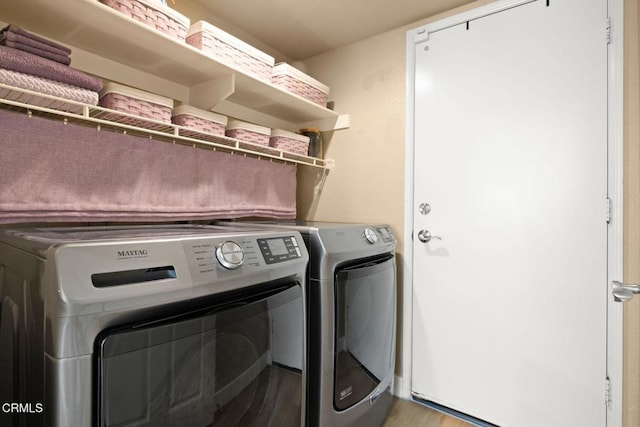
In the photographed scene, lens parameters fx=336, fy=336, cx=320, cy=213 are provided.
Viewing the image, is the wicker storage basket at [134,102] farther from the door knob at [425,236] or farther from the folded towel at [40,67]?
the door knob at [425,236]

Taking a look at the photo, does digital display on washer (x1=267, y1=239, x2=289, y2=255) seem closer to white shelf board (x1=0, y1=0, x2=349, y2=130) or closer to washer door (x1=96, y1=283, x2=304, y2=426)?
washer door (x1=96, y1=283, x2=304, y2=426)

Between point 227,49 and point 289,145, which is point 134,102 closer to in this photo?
point 227,49

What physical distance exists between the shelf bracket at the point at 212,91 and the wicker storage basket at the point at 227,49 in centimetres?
9

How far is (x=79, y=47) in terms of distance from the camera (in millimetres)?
1412

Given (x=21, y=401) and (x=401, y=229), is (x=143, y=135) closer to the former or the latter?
(x=21, y=401)

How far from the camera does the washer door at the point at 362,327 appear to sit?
142cm

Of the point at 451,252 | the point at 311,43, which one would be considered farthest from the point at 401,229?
the point at 311,43

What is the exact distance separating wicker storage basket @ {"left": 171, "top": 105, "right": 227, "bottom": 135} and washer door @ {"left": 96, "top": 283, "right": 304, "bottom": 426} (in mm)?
903

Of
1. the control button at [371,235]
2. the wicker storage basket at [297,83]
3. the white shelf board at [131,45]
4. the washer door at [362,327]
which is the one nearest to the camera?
the white shelf board at [131,45]

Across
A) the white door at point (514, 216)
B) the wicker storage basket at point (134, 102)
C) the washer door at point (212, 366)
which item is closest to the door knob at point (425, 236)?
the white door at point (514, 216)

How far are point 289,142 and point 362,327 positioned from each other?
45.1 inches

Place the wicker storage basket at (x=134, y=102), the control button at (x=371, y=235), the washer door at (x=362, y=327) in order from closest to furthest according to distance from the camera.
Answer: the wicker storage basket at (x=134, y=102) → the washer door at (x=362, y=327) → the control button at (x=371, y=235)

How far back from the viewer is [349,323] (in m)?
1.46

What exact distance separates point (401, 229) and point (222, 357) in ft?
4.67
